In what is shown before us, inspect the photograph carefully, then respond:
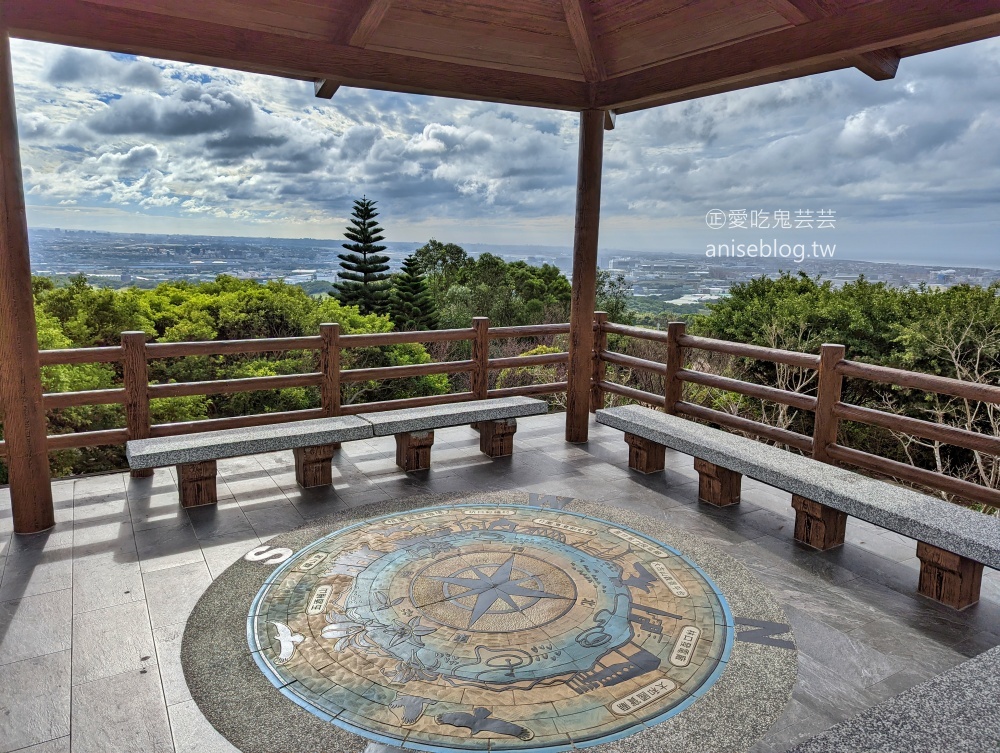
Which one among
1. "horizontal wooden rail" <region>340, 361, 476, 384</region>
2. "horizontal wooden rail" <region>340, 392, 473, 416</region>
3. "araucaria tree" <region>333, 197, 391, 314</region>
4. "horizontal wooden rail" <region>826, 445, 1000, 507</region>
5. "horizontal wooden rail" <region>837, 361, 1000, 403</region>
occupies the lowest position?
"horizontal wooden rail" <region>826, 445, 1000, 507</region>

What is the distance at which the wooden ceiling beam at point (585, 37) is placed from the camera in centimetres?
487

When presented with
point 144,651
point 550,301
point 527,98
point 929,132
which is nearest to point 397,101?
point 550,301

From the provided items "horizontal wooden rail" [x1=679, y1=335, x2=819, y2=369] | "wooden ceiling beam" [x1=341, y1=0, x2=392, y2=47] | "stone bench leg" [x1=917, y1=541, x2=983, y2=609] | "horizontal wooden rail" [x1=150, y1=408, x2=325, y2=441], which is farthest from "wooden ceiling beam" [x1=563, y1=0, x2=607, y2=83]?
"stone bench leg" [x1=917, y1=541, x2=983, y2=609]

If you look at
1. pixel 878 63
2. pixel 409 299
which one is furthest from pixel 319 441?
pixel 409 299

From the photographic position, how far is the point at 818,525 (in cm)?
372

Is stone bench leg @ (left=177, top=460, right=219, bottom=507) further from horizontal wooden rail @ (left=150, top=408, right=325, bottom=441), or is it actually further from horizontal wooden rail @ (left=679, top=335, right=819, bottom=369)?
horizontal wooden rail @ (left=679, top=335, right=819, bottom=369)

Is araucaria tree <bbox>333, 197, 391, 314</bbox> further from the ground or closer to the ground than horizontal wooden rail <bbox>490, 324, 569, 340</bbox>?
further from the ground

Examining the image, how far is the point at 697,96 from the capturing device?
4.98m

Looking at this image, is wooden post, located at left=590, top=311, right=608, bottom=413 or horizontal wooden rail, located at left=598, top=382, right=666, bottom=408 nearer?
horizontal wooden rail, located at left=598, top=382, right=666, bottom=408

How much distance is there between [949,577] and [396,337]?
4.19 metres

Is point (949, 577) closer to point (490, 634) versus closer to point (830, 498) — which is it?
point (830, 498)

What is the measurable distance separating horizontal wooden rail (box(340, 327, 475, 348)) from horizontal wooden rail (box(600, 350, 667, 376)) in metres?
1.45

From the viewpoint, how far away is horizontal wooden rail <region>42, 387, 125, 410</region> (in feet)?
13.8

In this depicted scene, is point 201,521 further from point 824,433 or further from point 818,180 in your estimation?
point 818,180
